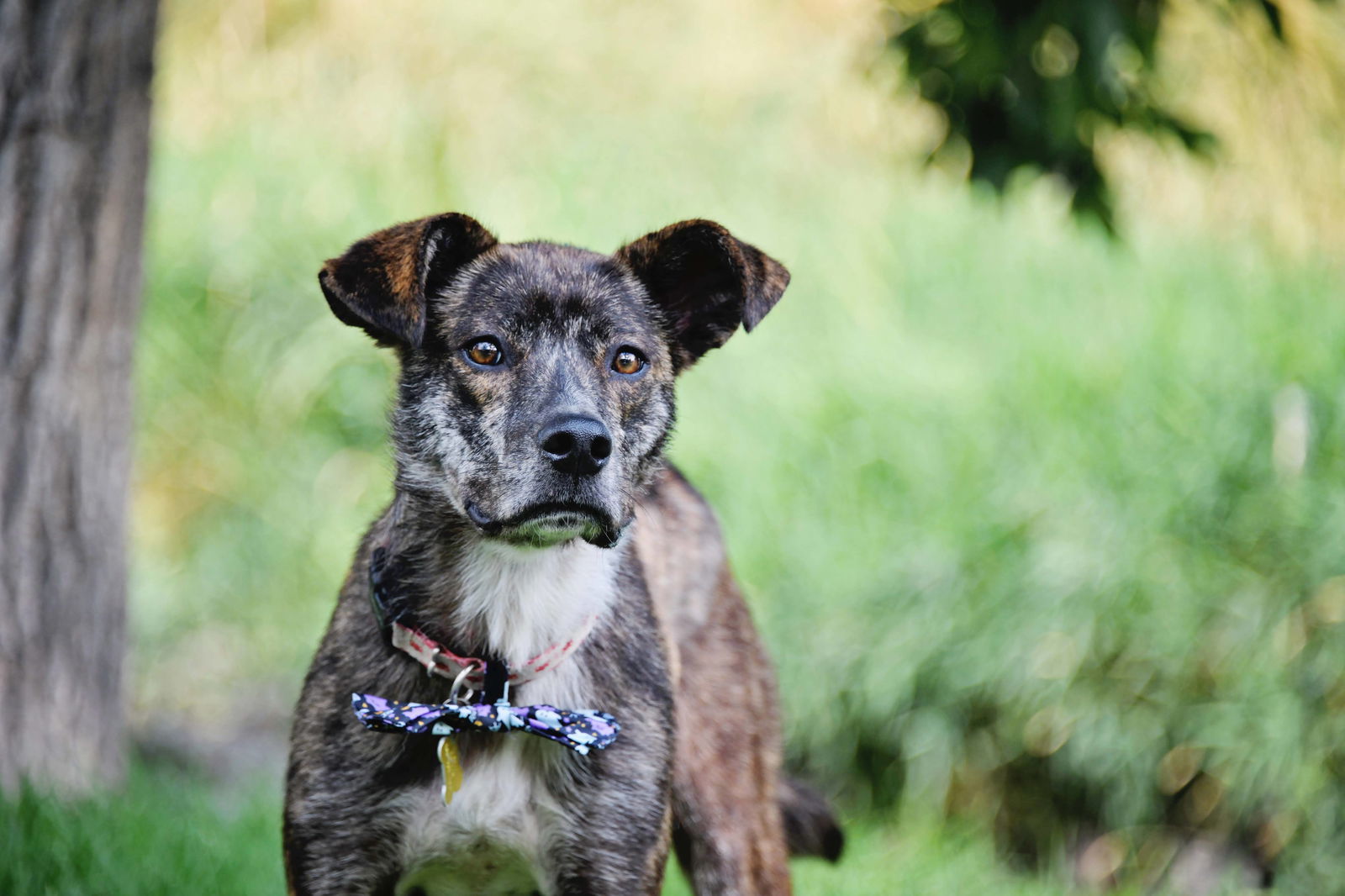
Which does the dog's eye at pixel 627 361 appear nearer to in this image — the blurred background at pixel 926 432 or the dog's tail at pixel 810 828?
the blurred background at pixel 926 432

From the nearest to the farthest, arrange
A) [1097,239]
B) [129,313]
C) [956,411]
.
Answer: [129,313]
[956,411]
[1097,239]

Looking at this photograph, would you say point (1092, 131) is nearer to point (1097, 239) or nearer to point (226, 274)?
point (1097, 239)

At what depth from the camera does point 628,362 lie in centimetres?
335

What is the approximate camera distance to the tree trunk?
4344mm

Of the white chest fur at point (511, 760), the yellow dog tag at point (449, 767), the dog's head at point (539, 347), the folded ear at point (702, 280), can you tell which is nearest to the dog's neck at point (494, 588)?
the white chest fur at point (511, 760)

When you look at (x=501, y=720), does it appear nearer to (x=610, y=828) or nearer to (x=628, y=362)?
(x=610, y=828)

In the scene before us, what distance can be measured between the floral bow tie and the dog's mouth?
36cm

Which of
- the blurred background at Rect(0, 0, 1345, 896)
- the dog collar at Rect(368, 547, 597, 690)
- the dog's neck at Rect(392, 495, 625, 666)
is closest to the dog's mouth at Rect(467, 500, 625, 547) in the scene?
the dog's neck at Rect(392, 495, 625, 666)

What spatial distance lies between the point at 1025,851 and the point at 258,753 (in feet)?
12.8

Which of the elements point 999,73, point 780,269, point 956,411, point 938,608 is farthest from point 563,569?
point 956,411

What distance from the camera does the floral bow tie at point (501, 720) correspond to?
9.75ft

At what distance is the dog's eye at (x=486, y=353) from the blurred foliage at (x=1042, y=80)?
1.56 metres

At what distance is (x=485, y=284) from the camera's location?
10.9 ft

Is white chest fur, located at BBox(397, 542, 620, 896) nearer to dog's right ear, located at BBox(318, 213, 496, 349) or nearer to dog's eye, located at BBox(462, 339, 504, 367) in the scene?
dog's eye, located at BBox(462, 339, 504, 367)
